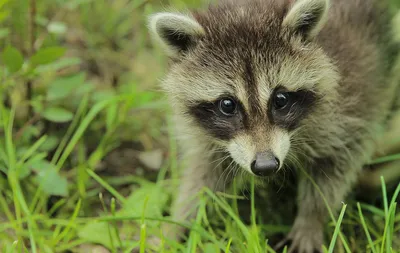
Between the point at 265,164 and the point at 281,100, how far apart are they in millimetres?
366

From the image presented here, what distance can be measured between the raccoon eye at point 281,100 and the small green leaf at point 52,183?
1382 millimetres

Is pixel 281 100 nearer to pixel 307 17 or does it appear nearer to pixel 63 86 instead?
pixel 307 17

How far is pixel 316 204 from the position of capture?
352cm

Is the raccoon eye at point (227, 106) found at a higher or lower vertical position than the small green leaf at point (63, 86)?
higher

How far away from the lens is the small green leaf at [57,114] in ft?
12.4

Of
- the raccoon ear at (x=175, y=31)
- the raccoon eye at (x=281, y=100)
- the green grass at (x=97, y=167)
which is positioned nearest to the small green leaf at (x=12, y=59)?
the green grass at (x=97, y=167)

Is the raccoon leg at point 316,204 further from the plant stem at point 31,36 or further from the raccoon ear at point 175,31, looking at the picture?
the plant stem at point 31,36

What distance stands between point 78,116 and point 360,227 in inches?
76.6

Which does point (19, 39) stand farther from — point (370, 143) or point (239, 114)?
point (370, 143)

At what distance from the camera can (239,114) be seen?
2988 mm

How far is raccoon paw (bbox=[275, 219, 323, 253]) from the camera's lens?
11.5 ft

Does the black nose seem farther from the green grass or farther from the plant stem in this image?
the plant stem

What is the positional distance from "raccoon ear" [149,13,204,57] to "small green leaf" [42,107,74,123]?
0.93m

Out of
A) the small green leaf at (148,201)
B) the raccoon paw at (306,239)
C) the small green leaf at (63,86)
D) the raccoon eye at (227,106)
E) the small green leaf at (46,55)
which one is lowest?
the raccoon paw at (306,239)
